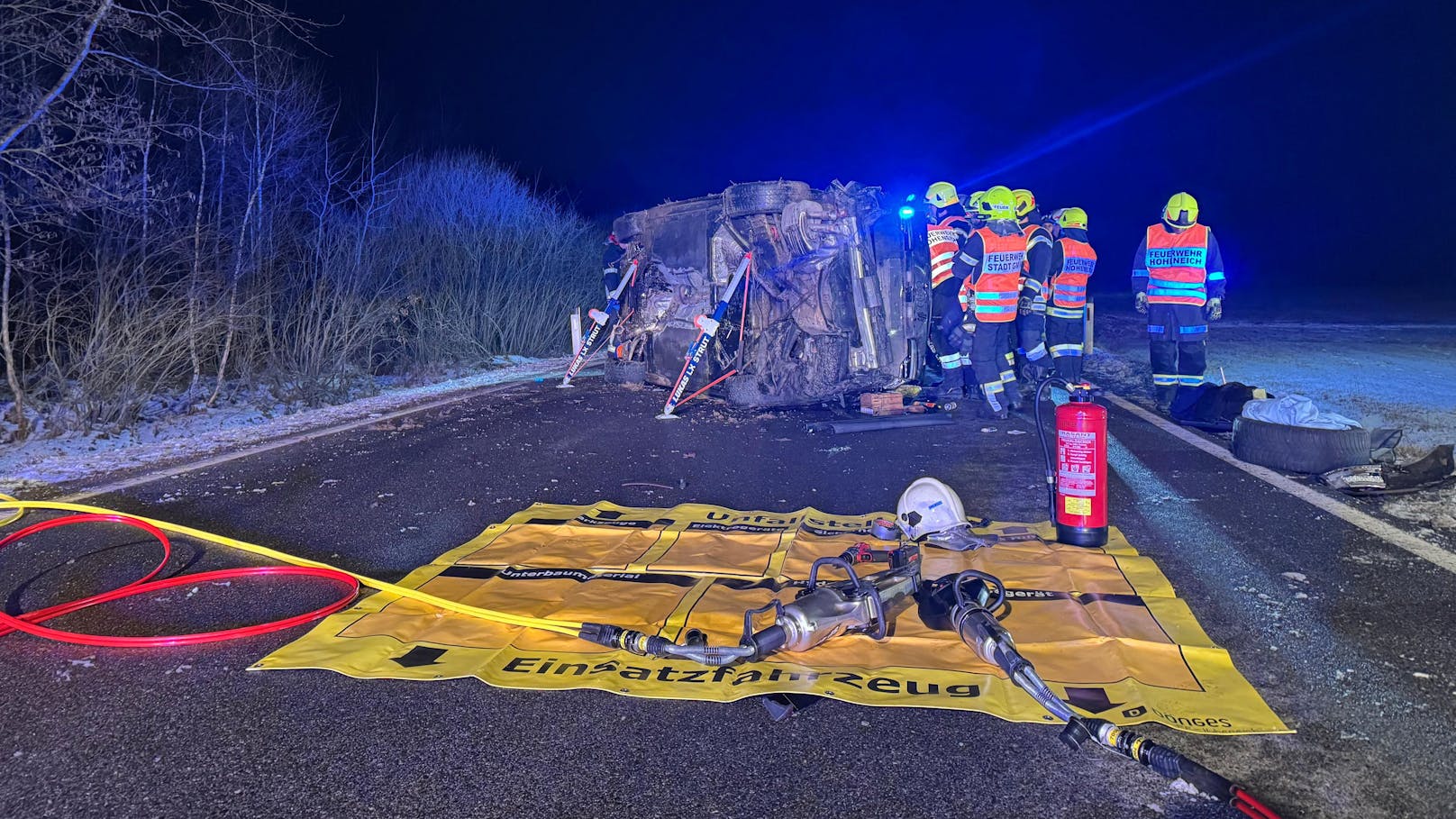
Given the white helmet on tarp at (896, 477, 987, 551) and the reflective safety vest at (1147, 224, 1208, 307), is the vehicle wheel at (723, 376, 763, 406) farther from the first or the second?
the white helmet on tarp at (896, 477, 987, 551)

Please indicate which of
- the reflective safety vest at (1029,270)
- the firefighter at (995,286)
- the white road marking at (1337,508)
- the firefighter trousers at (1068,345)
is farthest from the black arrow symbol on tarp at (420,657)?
the firefighter trousers at (1068,345)

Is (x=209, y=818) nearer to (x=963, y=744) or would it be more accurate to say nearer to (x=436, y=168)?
(x=963, y=744)

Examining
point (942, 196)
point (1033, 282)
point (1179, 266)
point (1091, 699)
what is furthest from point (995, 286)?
point (1091, 699)

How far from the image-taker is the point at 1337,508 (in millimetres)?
4973

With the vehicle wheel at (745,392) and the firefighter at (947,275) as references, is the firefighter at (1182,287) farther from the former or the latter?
the vehicle wheel at (745,392)

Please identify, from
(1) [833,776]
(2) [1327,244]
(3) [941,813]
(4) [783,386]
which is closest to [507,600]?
(1) [833,776]

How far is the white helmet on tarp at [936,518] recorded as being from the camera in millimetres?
4398

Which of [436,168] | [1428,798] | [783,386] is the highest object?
[436,168]

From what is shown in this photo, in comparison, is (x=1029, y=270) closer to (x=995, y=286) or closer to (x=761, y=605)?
(x=995, y=286)

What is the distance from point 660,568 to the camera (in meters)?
4.14

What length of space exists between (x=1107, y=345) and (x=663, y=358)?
9.45 metres

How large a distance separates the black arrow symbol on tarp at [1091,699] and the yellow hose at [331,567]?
1.84 m

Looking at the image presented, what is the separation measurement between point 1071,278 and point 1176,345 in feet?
4.79

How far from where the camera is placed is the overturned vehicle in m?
9.06
